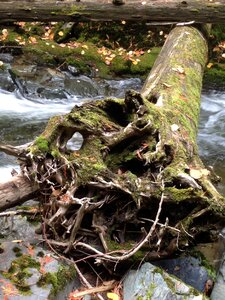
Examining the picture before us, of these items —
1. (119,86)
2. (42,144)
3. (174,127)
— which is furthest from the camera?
(119,86)

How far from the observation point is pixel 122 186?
3.48 meters

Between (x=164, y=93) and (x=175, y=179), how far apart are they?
1.70 meters

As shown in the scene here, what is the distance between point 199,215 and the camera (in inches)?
134

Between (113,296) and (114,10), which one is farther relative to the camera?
(114,10)

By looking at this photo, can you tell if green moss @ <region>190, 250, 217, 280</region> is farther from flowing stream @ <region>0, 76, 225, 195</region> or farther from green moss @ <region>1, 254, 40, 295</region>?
flowing stream @ <region>0, 76, 225, 195</region>

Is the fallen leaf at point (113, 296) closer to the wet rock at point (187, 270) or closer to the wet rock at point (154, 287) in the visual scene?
the wet rock at point (154, 287)

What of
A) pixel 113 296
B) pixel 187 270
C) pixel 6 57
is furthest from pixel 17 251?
pixel 6 57

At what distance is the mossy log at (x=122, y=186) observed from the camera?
3.46 meters

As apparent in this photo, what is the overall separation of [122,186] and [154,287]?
0.79 m

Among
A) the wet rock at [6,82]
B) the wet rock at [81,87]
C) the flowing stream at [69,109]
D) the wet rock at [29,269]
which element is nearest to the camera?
the wet rock at [29,269]

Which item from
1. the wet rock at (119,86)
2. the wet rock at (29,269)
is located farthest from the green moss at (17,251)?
the wet rock at (119,86)

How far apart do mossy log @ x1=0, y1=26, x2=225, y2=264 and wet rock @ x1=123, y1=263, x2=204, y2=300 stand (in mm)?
151

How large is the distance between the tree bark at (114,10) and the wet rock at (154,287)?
5.46m

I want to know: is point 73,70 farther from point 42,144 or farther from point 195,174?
point 195,174
